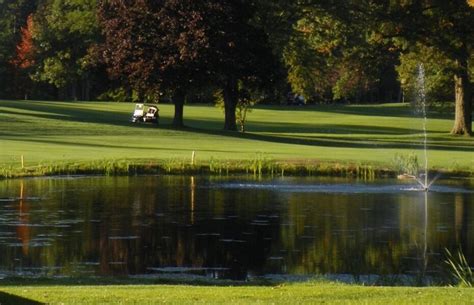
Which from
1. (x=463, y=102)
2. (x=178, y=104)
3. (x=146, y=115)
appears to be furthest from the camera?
(x=146, y=115)

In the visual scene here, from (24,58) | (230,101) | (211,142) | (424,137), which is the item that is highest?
(24,58)

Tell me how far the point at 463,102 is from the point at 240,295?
168 feet

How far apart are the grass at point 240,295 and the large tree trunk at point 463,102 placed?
159 ft

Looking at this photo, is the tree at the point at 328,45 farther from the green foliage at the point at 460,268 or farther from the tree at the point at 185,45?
the green foliage at the point at 460,268

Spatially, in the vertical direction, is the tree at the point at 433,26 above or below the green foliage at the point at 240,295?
above

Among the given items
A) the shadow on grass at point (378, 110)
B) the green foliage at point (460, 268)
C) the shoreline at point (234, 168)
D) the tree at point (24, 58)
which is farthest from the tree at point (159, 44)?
the tree at point (24, 58)

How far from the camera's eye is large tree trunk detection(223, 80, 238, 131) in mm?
61406

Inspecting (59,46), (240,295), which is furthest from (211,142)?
(59,46)

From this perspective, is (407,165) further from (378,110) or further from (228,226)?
(378,110)

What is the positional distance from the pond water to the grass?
4.68m

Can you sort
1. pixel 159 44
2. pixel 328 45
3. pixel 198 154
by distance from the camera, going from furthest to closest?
pixel 328 45, pixel 159 44, pixel 198 154

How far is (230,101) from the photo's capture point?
204 feet

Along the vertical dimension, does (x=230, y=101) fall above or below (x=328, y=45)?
below

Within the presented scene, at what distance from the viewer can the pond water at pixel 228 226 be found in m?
21.7
